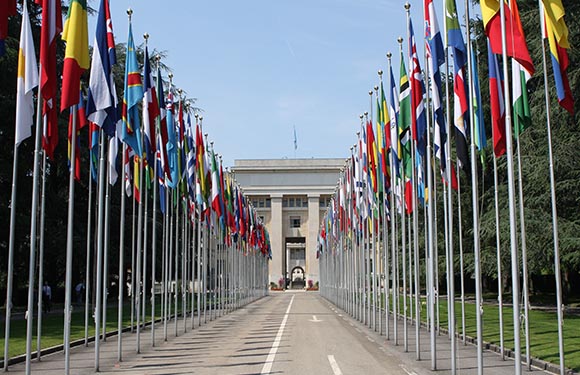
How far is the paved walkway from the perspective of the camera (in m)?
16.7

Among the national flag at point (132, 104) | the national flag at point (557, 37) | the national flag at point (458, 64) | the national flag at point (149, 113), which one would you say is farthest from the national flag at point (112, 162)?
the national flag at point (557, 37)

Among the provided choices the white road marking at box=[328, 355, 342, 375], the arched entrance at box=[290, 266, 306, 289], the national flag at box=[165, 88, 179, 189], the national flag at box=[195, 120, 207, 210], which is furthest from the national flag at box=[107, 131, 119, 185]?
the arched entrance at box=[290, 266, 306, 289]

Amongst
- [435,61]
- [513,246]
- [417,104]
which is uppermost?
[435,61]

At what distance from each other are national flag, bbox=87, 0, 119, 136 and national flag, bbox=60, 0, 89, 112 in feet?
3.45

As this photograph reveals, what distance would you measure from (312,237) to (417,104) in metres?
107

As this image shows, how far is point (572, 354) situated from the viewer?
19.0 meters

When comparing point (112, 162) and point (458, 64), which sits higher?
point (458, 64)

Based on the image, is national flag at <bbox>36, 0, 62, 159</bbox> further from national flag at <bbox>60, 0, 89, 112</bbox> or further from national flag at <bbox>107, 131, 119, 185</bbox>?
national flag at <bbox>107, 131, 119, 185</bbox>

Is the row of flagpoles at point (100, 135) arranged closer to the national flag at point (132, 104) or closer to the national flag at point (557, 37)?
the national flag at point (132, 104)

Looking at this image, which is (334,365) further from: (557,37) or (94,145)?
(94,145)

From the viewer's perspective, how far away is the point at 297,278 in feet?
525

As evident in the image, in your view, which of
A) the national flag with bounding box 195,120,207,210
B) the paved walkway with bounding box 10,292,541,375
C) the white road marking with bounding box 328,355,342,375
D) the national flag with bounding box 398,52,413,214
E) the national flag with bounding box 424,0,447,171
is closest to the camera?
the white road marking with bounding box 328,355,342,375

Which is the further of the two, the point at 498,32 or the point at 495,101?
the point at 495,101

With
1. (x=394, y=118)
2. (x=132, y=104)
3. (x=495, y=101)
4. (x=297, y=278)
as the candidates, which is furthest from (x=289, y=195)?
(x=495, y=101)
